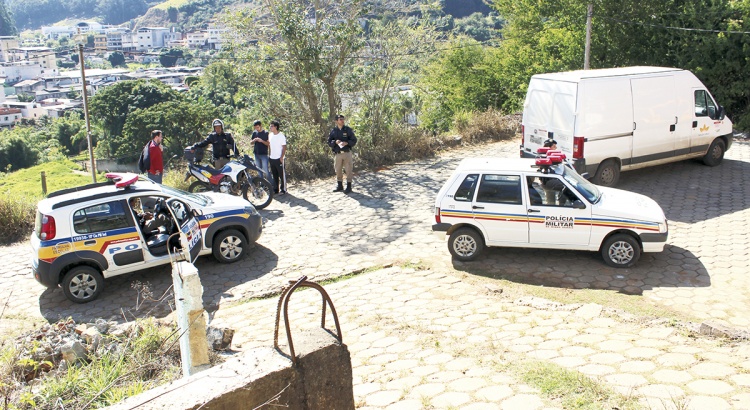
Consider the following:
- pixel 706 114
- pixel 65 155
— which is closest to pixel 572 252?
pixel 706 114

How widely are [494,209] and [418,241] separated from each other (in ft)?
5.63

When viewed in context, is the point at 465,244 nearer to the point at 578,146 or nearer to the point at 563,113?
the point at 578,146

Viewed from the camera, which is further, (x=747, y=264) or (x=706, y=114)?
(x=706, y=114)

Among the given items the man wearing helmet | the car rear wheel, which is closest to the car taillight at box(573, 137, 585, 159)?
the car rear wheel

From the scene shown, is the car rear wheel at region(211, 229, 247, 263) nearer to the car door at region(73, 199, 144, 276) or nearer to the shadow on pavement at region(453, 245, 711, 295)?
the car door at region(73, 199, 144, 276)

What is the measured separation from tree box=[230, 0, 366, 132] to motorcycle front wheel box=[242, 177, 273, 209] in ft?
15.7

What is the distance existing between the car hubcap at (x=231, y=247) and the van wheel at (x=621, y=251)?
5.47m

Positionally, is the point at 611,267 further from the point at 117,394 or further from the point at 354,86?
the point at 354,86

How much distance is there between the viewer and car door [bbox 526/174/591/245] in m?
9.27

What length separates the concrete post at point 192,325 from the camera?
5465mm

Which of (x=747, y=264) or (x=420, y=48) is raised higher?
(x=420, y=48)

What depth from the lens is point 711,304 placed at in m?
8.05

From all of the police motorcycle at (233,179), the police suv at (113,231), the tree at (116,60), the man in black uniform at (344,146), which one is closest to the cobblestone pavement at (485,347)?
the police suv at (113,231)

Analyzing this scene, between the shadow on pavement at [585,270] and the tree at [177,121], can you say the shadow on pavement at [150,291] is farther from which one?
the tree at [177,121]
